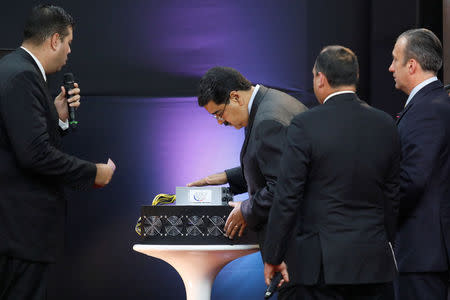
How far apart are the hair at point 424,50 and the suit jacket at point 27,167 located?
1.59 metres

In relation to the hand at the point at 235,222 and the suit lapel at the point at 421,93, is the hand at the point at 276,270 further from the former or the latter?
the suit lapel at the point at 421,93

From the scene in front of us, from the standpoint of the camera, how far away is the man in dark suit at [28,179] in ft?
6.94

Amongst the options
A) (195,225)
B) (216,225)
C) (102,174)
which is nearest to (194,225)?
(195,225)

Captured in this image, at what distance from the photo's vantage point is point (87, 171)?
2.31 m

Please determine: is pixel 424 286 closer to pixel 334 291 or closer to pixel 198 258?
pixel 334 291

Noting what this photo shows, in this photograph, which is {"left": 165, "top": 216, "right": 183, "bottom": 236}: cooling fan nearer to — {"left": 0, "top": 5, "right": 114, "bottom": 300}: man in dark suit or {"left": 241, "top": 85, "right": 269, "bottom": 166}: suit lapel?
{"left": 241, "top": 85, "right": 269, "bottom": 166}: suit lapel

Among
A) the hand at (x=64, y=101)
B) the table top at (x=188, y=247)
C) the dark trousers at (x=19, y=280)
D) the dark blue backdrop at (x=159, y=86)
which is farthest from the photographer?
the dark blue backdrop at (x=159, y=86)

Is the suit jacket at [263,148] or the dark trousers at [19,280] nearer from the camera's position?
the dark trousers at [19,280]

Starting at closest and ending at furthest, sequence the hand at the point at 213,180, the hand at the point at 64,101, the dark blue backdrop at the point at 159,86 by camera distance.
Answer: the hand at the point at 64,101 < the hand at the point at 213,180 < the dark blue backdrop at the point at 159,86

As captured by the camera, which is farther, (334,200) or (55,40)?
(55,40)

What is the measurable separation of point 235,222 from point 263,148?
1.60 ft

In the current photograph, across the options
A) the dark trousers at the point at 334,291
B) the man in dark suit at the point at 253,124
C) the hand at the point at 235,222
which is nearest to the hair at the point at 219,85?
the man in dark suit at the point at 253,124

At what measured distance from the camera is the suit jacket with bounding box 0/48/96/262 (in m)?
2.12

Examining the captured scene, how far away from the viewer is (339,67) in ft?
6.95
